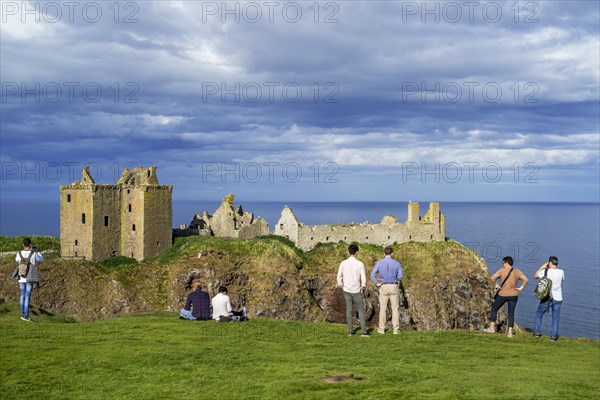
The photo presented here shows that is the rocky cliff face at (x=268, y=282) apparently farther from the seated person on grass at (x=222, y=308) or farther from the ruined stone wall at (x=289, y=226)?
the seated person on grass at (x=222, y=308)

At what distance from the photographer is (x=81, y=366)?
1777 cm

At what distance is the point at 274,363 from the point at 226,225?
5413 cm

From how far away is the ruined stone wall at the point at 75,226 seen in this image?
5953 cm

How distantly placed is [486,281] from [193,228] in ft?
116

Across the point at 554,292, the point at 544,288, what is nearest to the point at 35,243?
the point at 544,288

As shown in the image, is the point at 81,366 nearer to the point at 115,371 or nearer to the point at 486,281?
the point at 115,371

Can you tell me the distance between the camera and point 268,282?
6278 cm

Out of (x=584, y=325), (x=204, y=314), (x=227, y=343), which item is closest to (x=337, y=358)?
(x=227, y=343)

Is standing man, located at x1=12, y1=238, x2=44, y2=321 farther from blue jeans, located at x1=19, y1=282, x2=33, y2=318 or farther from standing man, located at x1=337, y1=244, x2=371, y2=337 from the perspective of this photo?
standing man, located at x1=337, y1=244, x2=371, y2=337

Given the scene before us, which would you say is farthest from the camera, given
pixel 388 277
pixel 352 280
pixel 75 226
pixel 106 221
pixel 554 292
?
pixel 106 221

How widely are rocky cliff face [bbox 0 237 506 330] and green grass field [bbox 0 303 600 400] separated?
107 feet

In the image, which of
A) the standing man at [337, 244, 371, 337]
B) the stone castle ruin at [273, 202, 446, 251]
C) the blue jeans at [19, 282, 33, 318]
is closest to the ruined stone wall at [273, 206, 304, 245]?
the stone castle ruin at [273, 202, 446, 251]

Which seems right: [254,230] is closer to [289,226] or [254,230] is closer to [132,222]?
[289,226]

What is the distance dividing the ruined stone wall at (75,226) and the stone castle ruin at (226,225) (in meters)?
12.4
